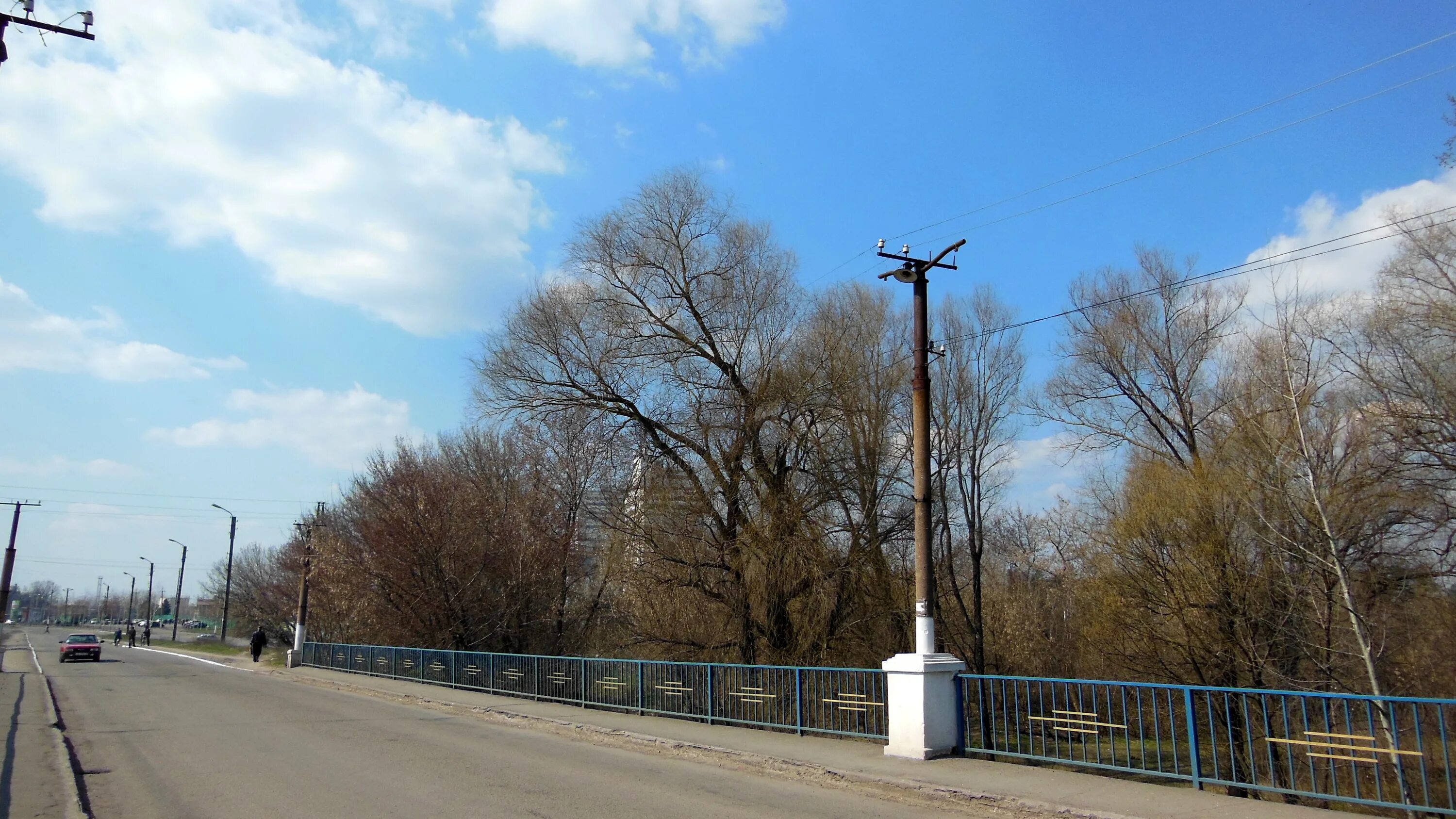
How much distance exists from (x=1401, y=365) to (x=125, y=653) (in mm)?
62255

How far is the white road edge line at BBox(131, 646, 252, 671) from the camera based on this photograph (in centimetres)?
3702

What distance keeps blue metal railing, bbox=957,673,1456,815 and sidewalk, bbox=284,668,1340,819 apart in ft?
0.88

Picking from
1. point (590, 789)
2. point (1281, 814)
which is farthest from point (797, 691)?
point (1281, 814)

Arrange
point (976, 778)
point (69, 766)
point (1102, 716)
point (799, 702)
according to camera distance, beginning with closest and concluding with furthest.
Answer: point (976, 778)
point (69, 766)
point (1102, 716)
point (799, 702)

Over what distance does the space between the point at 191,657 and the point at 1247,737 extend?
5009cm

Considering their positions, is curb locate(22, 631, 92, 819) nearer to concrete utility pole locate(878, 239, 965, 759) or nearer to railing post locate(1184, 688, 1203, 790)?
concrete utility pole locate(878, 239, 965, 759)

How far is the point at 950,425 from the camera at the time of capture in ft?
105

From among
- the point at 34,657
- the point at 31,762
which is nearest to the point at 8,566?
the point at 34,657

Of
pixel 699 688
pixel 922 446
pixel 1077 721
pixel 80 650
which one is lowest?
pixel 80 650

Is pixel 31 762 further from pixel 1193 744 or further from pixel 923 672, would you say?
pixel 1193 744

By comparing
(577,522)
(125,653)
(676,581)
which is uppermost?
(577,522)

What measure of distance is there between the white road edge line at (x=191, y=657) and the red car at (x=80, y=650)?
4086 millimetres

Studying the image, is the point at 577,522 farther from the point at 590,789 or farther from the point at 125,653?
the point at 125,653

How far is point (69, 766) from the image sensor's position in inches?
439
